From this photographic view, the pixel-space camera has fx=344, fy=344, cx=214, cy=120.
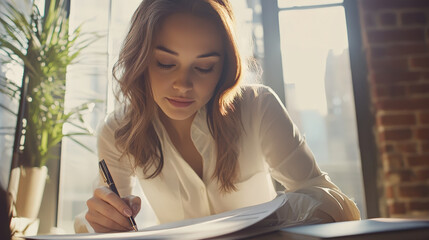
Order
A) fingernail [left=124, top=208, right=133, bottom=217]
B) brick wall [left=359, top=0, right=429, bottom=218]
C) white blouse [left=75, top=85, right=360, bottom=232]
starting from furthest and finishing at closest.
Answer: brick wall [left=359, top=0, right=429, bottom=218]
white blouse [left=75, top=85, right=360, bottom=232]
fingernail [left=124, top=208, right=133, bottom=217]

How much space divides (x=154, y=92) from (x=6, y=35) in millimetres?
1222

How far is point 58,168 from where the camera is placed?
2.03 metres

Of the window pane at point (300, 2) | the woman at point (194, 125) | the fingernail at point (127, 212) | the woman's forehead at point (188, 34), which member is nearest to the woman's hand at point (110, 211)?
the fingernail at point (127, 212)

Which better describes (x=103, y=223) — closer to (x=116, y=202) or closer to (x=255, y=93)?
(x=116, y=202)

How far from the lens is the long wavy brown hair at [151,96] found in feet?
2.98

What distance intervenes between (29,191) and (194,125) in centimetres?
103

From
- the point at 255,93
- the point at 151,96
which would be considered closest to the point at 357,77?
the point at 255,93

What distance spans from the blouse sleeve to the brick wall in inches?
45.4

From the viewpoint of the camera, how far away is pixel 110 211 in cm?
68

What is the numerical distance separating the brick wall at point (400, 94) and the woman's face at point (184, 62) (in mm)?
1355

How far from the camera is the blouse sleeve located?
83 cm

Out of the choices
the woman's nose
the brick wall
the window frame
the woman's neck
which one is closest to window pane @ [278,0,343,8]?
the window frame

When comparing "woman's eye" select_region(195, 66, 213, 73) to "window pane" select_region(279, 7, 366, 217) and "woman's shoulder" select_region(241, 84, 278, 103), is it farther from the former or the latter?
"window pane" select_region(279, 7, 366, 217)

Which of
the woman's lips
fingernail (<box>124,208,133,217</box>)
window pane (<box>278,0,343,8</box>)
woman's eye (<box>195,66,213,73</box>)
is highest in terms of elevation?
window pane (<box>278,0,343,8</box>)
